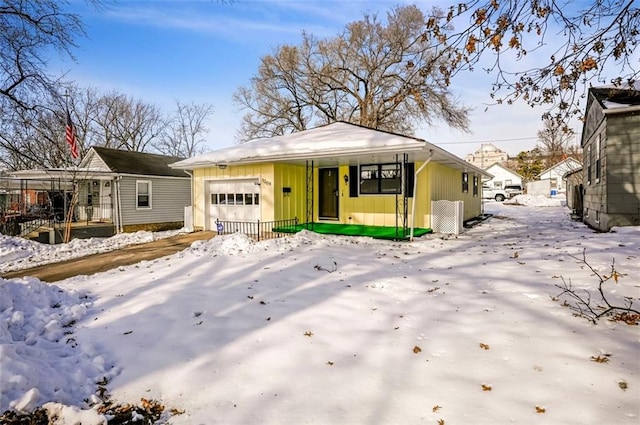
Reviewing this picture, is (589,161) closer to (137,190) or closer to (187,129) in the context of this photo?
(137,190)

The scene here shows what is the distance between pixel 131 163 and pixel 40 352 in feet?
58.4

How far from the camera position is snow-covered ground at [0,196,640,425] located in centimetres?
251

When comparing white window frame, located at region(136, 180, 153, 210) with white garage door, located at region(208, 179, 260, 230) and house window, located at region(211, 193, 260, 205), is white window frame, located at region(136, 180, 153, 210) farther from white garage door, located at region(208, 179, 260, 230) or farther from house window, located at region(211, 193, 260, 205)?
house window, located at region(211, 193, 260, 205)

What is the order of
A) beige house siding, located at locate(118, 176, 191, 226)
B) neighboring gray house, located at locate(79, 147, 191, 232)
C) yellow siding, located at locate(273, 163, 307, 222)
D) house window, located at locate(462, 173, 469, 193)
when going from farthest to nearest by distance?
beige house siding, located at locate(118, 176, 191, 226), neighboring gray house, located at locate(79, 147, 191, 232), house window, located at locate(462, 173, 469, 193), yellow siding, located at locate(273, 163, 307, 222)

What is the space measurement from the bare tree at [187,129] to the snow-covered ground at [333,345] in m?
37.7

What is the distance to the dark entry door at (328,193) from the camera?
13078mm

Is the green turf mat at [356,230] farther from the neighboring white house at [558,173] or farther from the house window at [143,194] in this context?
the neighboring white house at [558,173]

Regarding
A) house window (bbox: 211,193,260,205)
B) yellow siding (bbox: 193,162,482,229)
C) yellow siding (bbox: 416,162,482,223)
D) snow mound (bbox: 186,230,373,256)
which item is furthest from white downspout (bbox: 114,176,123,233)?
yellow siding (bbox: 416,162,482,223)

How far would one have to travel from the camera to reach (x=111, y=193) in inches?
684

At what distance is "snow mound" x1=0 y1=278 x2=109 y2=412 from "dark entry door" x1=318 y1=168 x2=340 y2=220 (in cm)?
935

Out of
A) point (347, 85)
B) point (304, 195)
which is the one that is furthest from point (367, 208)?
point (347, 85)

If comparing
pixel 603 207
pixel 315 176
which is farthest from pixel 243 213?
pixel 603 207

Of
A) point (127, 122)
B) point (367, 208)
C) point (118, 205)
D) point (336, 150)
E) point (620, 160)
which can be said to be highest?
point (127, 122)

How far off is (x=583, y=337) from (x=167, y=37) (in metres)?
13.0
